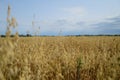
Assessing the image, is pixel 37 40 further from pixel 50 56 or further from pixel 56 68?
pixel 56 68

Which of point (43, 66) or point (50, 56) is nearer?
point (43, 66)

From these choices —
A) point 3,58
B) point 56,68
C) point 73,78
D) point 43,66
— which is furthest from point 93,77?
point 3,58

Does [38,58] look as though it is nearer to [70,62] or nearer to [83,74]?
[70,62]

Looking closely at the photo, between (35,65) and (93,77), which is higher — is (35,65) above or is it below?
above

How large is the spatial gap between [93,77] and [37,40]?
1.36m

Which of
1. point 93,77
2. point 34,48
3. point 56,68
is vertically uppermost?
point 34,48

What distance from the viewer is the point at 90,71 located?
3.61 metres

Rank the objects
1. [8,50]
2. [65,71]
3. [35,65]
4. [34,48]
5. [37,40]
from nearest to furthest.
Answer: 1. [8,50]
2. [35,65]
3. [65,71]
4. [34,48]
5. [37,40]

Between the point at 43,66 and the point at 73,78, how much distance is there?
551 millimetres

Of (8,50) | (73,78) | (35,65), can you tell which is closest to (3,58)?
(8,50)

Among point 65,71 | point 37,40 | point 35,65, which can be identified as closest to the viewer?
point 35,65

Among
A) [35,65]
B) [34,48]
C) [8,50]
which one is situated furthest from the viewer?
[34,48]

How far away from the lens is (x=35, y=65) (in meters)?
3.04

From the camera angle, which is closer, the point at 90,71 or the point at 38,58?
the point at 38,58
